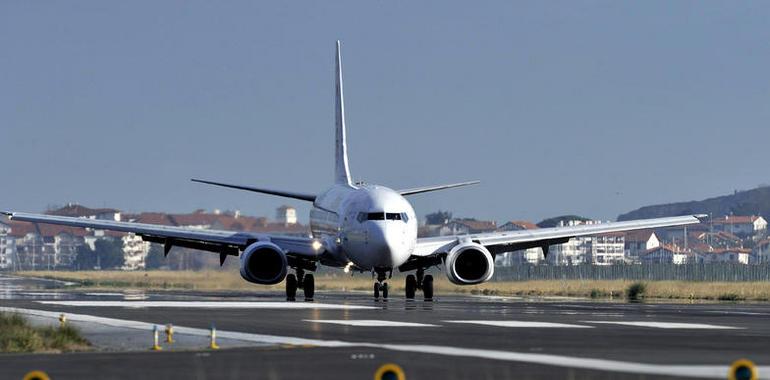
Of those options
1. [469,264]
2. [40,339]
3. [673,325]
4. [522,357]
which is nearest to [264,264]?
[469,264]

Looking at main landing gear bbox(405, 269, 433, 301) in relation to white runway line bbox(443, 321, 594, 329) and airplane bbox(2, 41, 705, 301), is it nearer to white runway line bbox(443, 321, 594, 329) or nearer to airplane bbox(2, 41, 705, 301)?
airplane bbox(2, 41, 705, 301)

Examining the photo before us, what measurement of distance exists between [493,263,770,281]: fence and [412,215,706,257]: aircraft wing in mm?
30265

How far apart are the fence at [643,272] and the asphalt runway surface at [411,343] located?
5042 centimetres

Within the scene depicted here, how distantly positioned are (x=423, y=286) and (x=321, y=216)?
6132 mm

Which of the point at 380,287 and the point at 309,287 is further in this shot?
the point at 309,287

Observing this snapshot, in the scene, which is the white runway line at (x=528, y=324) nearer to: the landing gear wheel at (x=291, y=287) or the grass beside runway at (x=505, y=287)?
the landing gear wheel at (x=291, y=287)

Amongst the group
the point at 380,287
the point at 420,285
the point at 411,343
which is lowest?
the point at 411,343

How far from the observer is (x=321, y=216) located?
67.1 m

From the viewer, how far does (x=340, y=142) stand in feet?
256

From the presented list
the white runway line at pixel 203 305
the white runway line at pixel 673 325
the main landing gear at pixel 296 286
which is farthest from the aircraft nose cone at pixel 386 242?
the white runway line at pixel 673 325

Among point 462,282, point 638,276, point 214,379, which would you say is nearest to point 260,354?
point 214,379

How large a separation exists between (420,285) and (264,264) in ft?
22.8

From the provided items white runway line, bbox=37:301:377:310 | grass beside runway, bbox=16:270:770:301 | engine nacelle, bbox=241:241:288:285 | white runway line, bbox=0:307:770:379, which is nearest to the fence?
grass beside runway, bbox=16:270:770:301

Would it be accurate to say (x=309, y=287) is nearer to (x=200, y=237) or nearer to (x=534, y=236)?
(x=200, y=237)
